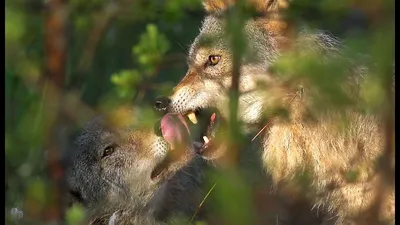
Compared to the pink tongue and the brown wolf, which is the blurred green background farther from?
the brown wolf

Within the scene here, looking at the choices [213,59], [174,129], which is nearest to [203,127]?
[174,129]

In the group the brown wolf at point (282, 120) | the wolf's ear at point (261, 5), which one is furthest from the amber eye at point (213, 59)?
the wolf's ear at point (261, 5)

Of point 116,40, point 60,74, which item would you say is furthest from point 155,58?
point 116,40

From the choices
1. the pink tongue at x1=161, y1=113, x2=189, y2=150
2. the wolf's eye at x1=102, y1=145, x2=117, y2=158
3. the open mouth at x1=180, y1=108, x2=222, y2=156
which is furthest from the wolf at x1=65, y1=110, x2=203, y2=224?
the pink tongue at x1=161, y1=113, x2=189, y2=150

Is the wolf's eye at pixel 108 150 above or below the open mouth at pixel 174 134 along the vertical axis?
below

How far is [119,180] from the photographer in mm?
4762

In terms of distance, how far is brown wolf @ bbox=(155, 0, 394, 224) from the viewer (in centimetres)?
406

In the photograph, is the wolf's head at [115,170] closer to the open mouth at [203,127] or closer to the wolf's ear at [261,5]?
the open mouth at [203,127]

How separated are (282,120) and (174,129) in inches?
20.8

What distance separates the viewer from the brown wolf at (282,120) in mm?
4062

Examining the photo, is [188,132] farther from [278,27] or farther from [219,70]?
[278,27]

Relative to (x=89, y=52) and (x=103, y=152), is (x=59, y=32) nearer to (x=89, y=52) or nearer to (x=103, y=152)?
(x=89, y=52)

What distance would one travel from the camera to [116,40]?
6055 mm
